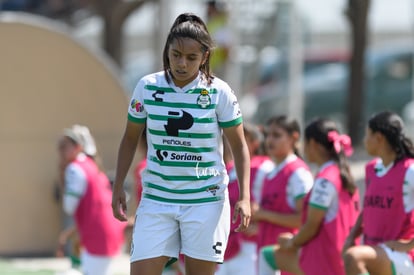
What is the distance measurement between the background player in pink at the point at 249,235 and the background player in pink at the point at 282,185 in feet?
0.80

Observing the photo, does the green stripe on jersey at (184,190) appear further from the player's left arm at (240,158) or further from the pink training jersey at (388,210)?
the pink training jersey at (388,210)

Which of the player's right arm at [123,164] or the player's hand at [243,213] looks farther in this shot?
the player's right arm at [123,164]

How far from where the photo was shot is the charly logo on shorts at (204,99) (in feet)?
24.4

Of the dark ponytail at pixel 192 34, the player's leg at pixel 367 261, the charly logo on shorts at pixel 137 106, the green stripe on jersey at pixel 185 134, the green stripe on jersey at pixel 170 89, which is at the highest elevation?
the dark ponytail at pixel 192 34

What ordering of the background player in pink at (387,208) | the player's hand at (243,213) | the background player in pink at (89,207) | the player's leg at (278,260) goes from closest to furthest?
the player's hand at (243,213) < the background player in pink at (387,208) < the player's leg at (278,260) < the background player in pink at (89,207)

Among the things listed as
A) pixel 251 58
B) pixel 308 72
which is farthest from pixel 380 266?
pixel 308 72

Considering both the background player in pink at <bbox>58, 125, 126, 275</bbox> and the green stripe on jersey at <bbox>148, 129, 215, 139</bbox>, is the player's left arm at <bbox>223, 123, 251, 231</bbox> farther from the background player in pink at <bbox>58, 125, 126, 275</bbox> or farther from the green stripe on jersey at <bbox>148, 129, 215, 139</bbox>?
the background player in pink at <bbox>58, 125, 126, 275</bbox>

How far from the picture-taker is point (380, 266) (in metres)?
8.48

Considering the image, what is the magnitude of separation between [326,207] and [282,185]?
0.99 meters

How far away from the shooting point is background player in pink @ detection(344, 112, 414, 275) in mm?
8469

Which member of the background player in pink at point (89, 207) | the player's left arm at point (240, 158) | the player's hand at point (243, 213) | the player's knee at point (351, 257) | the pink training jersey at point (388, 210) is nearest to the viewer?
the player's hand at point (243, 213)

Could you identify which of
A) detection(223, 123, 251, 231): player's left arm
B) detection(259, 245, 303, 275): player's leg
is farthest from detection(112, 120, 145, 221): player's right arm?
detection(259, 245, 303, 275): player's leg

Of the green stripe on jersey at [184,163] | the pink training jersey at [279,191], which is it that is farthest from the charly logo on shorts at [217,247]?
the pink training jersey at [279,191]

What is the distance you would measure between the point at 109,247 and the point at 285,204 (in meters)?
2.38
